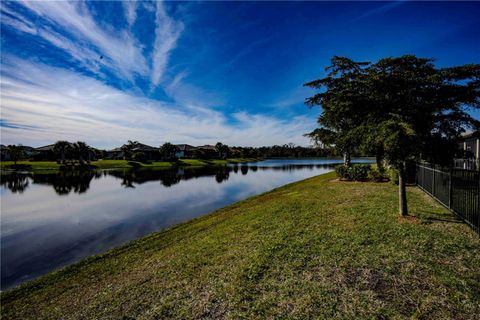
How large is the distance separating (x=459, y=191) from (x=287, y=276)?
777cm

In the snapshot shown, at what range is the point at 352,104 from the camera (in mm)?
7973

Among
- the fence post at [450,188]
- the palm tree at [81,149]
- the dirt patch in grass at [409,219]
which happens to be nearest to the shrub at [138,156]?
the palm tree at [81,149]

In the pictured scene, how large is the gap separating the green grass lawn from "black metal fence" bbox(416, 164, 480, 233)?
46 centimetres

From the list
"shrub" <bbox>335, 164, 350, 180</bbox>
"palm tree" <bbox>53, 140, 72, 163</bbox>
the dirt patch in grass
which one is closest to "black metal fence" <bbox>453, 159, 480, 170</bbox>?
"shrub" <bbox>335, 164, 350, 180</bbox>

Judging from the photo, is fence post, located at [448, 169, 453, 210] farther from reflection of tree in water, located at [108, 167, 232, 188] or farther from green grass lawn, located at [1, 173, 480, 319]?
reflection of tree in water, located at [108, 167, 232, 188]

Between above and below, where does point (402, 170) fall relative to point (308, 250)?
above

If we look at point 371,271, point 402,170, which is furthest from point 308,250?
point 402,170

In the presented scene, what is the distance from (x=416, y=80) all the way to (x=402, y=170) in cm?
303

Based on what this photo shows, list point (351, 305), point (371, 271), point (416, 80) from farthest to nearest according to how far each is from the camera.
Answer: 1. point (416, 80)
2. point (371, 271)
3. point (351, 305)

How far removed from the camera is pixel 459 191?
8594 millimetres

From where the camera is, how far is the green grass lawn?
14.0 feet

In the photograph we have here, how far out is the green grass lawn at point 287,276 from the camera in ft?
14.0

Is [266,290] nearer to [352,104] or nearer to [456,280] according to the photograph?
[456,280]

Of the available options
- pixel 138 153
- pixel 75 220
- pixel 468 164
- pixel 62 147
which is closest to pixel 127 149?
pixel 138 153
